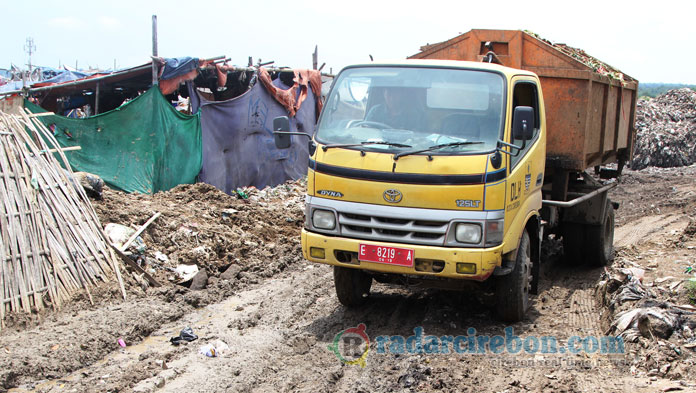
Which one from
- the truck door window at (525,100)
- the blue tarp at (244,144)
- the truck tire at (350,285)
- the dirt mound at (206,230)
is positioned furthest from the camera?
the blue tarp at (244,144)

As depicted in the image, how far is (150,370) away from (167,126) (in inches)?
279

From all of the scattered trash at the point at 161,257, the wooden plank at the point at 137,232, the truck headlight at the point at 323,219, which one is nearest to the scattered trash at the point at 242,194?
the wooden plank at the point at 137,232

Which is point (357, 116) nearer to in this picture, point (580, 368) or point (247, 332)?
point (247, 332)

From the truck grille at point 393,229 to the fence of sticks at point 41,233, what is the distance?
3101mm

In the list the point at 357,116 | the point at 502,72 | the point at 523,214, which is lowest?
the point at 523,214

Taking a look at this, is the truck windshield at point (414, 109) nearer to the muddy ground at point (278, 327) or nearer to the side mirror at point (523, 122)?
the side mirror at point (523, 122)

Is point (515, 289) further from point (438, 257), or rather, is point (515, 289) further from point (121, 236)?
point (121, 236)

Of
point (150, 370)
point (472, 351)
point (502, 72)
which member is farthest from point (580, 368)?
point (150, 370)

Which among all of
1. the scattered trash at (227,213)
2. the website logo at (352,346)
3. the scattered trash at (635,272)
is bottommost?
the website logo at (352,346)

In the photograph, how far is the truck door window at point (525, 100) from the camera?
5871 mm

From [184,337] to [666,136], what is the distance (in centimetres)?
2286

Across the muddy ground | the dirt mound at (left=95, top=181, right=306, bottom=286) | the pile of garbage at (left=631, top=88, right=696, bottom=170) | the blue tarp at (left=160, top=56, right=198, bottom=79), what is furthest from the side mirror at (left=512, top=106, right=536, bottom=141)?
the pile of garbage at (left=631, top=88, right=696, bottom=170)

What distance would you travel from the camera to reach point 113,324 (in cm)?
616

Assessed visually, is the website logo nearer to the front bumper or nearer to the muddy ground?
the muddy ground
